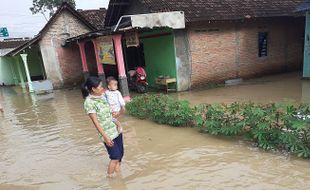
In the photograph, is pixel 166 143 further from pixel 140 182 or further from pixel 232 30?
pixel 232 30

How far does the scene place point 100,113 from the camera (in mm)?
4480

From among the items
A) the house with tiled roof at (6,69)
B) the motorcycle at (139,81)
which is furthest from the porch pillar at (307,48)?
the house with tiled roof at (6,69)

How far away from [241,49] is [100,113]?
11.5 meters

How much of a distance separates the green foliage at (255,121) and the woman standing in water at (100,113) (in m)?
2.60

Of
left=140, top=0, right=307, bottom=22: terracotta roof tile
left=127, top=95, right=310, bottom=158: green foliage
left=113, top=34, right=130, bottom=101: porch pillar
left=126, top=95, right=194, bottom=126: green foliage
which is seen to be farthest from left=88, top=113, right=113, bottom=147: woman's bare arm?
left=140, top=0, right=307, bottom=22: terracotta roof tile

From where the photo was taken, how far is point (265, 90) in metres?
11.7

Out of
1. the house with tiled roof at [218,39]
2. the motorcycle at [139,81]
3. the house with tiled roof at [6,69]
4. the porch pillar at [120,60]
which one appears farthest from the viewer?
the house with tiled roof at [6,69]

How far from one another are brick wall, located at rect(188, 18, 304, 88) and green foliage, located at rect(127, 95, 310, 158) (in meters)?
5.99

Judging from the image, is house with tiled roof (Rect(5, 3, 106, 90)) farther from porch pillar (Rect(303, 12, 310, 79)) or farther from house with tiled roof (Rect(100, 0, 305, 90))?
porch pillar (Rect(303, 12, 310, 79))

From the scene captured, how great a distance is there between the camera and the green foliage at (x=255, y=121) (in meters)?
5.22

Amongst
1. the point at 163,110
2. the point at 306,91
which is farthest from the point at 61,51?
the point at 306,91

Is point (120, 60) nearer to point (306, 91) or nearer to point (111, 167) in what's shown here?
point (306, 91)

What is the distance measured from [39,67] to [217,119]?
2375 cm

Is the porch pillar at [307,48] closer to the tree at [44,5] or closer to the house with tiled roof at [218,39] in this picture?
the house with tiled roof at [218,39]
